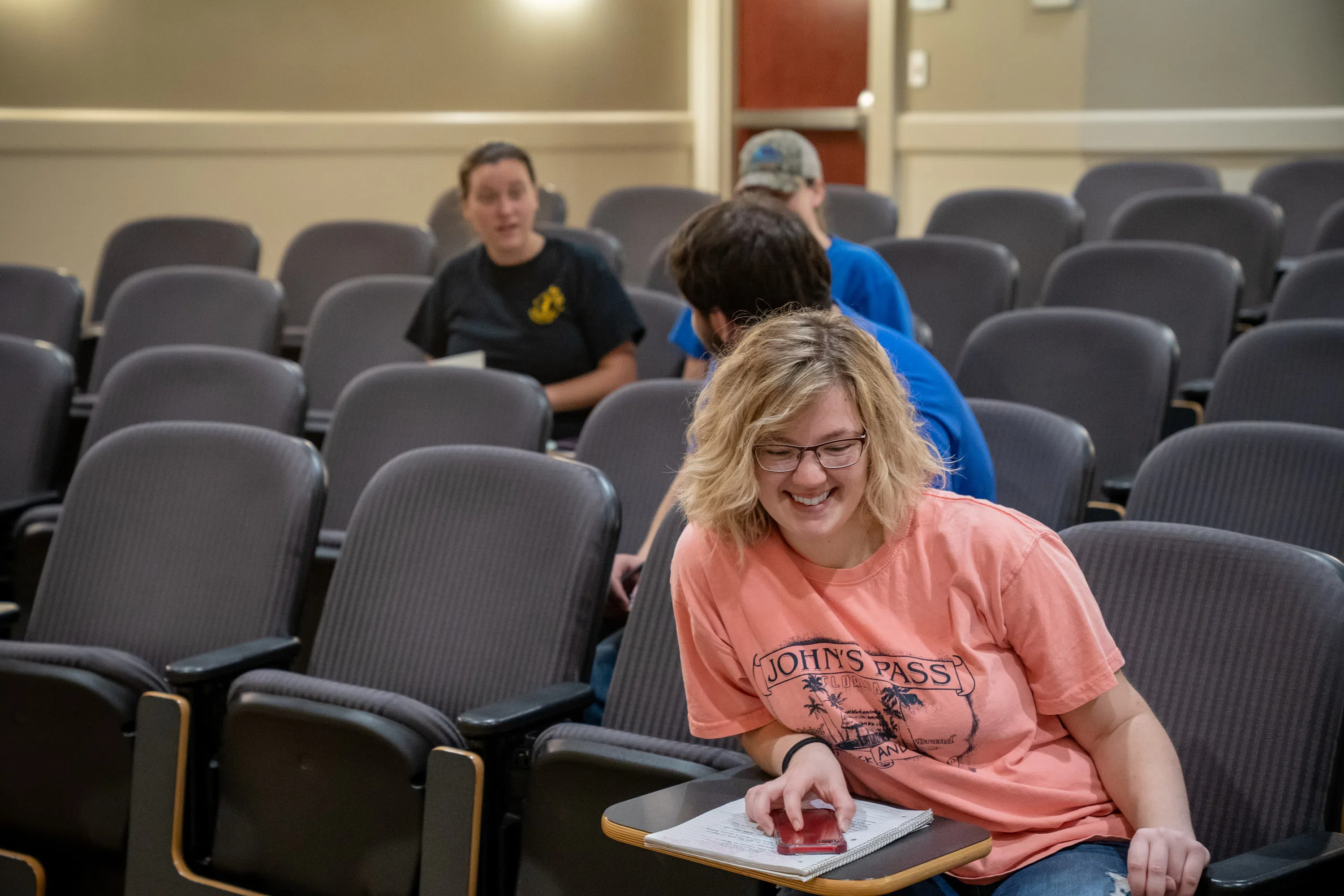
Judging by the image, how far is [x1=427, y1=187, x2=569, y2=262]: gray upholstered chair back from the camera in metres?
5.82

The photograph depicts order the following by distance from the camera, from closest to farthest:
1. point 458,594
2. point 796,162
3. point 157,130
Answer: point 458,594 → point 796,162 → point 157,130

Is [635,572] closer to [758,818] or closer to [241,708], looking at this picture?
[241,708]

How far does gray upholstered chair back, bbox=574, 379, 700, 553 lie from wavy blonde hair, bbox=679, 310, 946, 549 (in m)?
1.06

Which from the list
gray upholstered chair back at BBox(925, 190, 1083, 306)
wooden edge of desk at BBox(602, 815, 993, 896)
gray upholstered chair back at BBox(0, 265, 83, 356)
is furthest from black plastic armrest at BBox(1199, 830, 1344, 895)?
gray upholstered chair back at BBox(0, 265, 83, 356)

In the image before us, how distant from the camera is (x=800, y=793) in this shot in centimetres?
142

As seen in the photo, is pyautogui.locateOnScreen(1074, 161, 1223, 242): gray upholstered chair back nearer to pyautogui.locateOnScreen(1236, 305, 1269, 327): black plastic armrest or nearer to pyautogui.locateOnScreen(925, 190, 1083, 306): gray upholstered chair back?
pyautogui.locateOnScreen(925, 190, 1083, 306): gray upholstered chair back

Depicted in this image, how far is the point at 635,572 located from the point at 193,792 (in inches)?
29.4

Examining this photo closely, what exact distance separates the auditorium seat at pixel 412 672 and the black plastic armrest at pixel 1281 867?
89 centimetres

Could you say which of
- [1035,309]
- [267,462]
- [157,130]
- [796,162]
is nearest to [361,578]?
[267,462]

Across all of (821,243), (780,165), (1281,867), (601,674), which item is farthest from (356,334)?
(1281,867)

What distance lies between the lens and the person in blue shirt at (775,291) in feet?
6.67

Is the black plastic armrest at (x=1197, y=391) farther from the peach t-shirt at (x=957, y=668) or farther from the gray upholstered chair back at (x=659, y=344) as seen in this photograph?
the peach t-shirt at (x=957, y=668)

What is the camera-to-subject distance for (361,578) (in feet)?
7.43

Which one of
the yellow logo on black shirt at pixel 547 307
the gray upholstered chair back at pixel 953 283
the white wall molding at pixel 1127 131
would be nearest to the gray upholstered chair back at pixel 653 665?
the yellow logo on black shirt at pixel 547 307
